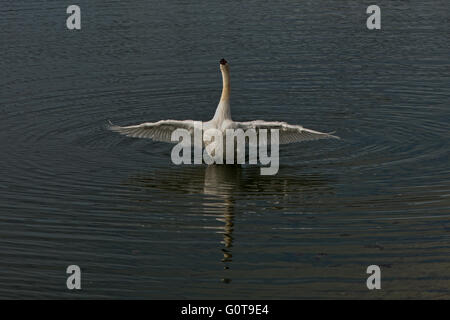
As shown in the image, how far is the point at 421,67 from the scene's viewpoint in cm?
2664

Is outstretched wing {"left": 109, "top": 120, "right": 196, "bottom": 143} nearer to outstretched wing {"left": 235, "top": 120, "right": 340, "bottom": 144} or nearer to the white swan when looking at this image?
the white swan

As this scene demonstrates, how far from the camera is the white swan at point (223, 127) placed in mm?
19672

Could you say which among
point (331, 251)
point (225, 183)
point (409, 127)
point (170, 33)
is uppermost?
point (170, 33)

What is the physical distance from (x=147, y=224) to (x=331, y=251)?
3.54 m

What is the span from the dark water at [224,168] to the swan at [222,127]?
0.49 metres

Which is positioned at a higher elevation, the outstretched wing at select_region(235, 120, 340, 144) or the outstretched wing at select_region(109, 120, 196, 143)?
the outstretched wing at select_region(109, 120, 196, 143)

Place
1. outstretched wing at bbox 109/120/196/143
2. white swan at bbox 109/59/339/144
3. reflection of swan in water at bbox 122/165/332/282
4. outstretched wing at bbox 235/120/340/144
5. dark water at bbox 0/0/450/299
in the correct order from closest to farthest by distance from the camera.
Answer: dark water at bbox 0/0/450/299 → reflection of swan in water at bbox 122/165/332/282 → outstretched wing at bbox 235/120/340/144 → white swan at bbox 109/59/339/144 → outstretched wing at bbox 109/120/196/143

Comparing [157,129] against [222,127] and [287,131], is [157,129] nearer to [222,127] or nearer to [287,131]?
[222,127]

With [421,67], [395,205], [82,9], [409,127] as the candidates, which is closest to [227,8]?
[82,9]

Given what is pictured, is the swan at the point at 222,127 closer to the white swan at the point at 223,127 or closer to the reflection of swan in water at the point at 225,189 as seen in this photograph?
the white swan at the point at 223,127

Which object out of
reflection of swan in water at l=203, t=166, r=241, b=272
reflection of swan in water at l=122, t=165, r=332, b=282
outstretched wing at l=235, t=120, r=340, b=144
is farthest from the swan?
reflection of swan in water at l=122, t=165, r=332, b=282

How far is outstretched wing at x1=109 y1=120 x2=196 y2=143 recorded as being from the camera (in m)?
20.3

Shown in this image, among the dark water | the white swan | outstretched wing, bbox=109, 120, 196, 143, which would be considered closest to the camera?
the dark water

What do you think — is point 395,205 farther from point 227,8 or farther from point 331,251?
point 227,8
